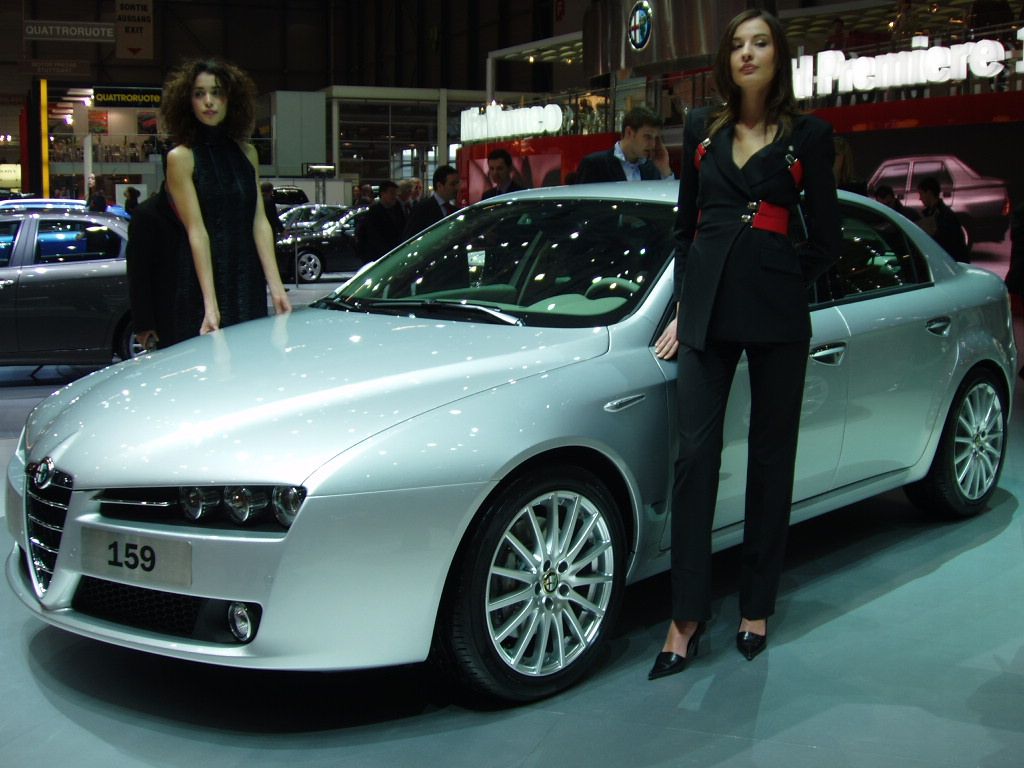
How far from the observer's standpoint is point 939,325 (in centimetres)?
452

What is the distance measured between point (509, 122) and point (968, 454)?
15641 mm

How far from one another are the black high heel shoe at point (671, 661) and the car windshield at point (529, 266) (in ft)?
3.10

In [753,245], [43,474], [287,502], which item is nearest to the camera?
[287,502]

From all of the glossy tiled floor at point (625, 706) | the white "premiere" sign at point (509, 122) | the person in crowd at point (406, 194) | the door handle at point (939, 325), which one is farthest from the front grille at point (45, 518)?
the white "premiere" sign at point (509, 122)

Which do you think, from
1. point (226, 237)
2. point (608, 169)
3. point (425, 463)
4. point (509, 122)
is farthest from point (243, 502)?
point (509, 122)

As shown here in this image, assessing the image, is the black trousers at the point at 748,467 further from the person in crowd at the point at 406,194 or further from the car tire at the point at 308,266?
the car tire at the point at 308,266

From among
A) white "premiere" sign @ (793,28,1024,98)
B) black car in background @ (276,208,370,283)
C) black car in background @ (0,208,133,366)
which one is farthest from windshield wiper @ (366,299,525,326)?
black car in background @ (276,208,370,283)

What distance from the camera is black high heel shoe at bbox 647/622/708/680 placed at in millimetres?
3373

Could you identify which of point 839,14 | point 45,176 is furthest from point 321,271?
point 839,14

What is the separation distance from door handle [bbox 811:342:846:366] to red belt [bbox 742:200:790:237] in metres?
0.71

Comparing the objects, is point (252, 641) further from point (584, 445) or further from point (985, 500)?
point (985, 500)

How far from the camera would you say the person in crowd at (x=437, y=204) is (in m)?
8.59

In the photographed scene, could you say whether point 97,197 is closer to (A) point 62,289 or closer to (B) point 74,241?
(B) point 74,241

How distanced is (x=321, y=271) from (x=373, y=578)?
695 inches
